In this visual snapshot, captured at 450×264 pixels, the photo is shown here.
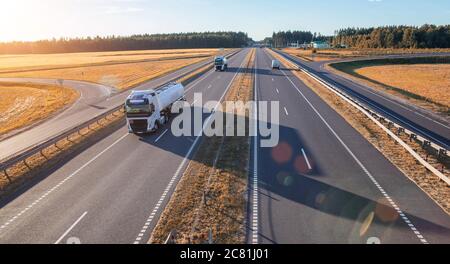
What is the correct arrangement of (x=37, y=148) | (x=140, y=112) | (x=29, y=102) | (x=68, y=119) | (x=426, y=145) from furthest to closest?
(x=29, y=102) → (x=68, y=119) → (x=140, y=112) → (x=37, y=148) → (x=426, y=145)

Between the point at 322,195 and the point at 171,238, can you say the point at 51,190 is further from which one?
the point at 322,195

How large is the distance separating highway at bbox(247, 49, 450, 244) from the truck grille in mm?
8616

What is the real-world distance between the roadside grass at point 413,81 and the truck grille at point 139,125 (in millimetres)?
24967

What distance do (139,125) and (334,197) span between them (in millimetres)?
15075

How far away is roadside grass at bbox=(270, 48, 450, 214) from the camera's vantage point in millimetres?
15377

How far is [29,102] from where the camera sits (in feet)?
150

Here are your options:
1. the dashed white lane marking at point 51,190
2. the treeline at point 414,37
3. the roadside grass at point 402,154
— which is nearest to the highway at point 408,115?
the roadside grass at point 402,154

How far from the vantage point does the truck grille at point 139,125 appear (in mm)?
24734

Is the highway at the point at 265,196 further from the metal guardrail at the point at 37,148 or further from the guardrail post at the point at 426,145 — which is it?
the guardrail post at the point at 426,145

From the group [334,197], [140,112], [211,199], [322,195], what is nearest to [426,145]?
[334,197]

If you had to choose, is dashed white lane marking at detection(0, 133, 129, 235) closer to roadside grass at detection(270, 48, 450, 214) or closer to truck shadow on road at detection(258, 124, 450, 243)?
truck shadow on road at detection(258, 124, 450, 243)
